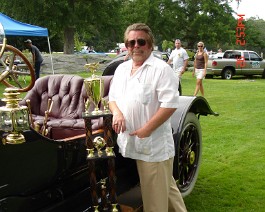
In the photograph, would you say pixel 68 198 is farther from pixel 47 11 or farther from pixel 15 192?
pixel 47 11

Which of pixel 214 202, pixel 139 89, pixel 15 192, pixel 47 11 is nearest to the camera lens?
pixel 15 192

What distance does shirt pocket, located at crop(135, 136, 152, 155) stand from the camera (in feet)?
7.73

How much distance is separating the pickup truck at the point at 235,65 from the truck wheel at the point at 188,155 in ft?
42.7

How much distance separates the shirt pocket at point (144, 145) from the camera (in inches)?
92.7

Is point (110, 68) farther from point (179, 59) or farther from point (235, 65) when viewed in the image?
point (235, 65)

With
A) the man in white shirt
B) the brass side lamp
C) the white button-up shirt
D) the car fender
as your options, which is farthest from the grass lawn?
the man in white shirt

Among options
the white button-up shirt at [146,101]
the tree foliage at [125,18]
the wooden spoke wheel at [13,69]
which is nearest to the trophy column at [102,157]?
the white button-up shirt at [146,101]

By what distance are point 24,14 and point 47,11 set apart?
1.56 metres

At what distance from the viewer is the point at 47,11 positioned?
77.3ft

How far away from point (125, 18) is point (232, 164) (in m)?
28.8

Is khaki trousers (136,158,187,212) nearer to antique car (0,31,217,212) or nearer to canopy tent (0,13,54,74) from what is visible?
antique car (0,31,217,212)

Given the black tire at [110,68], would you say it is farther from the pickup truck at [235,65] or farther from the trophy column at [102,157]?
the pickup truck at [235,65]

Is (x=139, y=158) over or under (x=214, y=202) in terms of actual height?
over

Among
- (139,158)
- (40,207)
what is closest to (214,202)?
(139,158)
